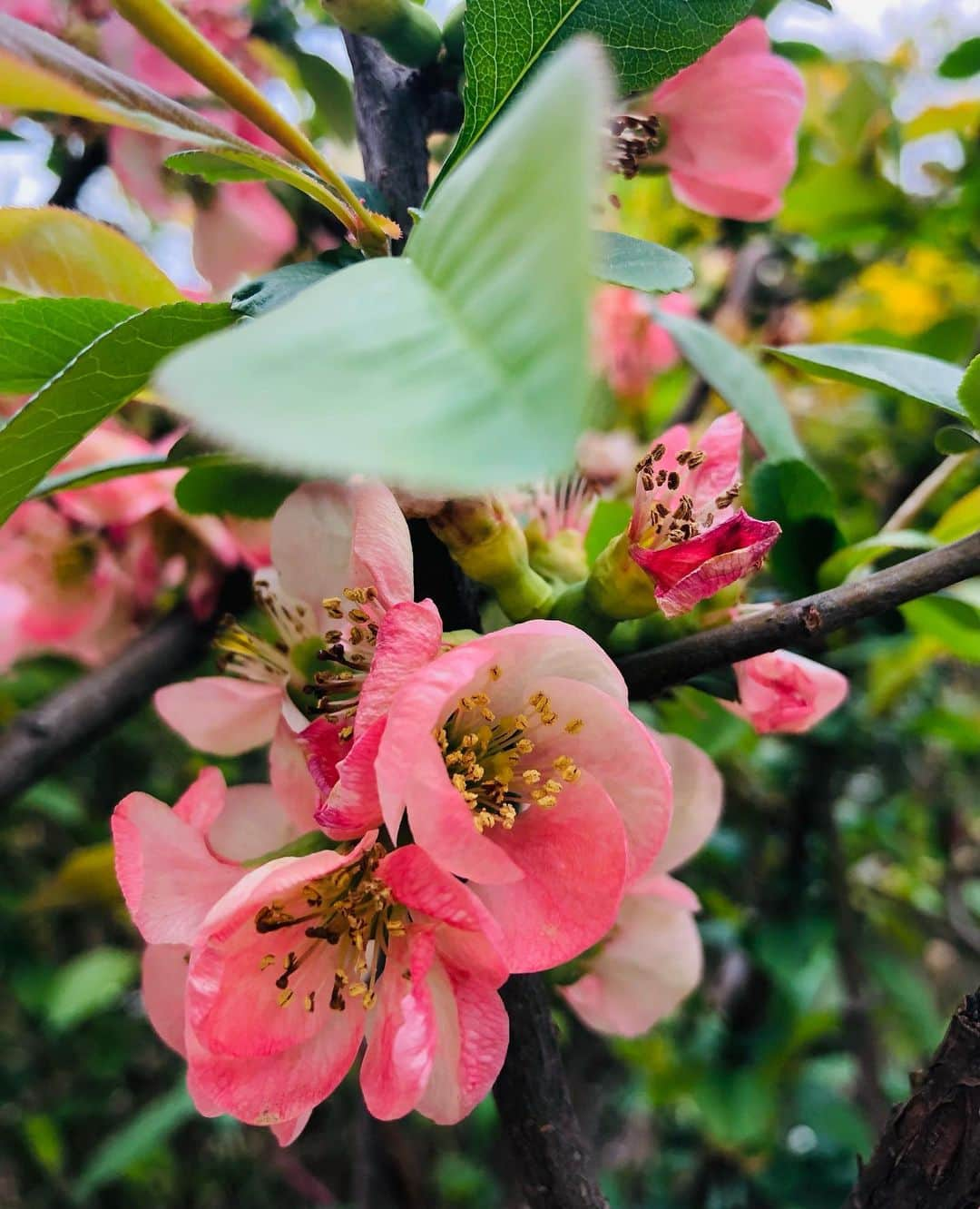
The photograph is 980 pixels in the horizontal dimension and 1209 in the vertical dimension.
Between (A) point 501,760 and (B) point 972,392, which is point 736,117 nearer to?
(B) point 972,392

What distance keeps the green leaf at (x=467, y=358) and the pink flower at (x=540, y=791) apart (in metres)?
0.11

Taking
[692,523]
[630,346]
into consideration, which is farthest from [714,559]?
[630,346]

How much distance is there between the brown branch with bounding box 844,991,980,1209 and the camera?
30 cm

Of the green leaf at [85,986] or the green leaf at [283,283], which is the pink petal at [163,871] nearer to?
the green leaf at [283,283]

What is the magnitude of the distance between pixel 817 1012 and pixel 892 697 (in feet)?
1.13

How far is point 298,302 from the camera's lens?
0.20 meters

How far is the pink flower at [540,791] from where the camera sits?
266 millimetres

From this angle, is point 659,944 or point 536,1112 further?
point 659,944

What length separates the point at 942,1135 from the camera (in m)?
0.31

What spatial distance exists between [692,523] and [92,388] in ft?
0.69

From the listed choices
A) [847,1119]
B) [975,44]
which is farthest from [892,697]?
[975,44]

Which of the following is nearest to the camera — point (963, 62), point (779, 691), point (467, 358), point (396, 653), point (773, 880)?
point (467, 358)

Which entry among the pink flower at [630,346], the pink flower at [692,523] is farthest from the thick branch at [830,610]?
the pink flower at [630,346]

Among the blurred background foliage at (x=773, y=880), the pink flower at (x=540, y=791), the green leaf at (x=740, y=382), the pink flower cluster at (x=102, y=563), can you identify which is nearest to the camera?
the pink flower at (x=540, y=791)
